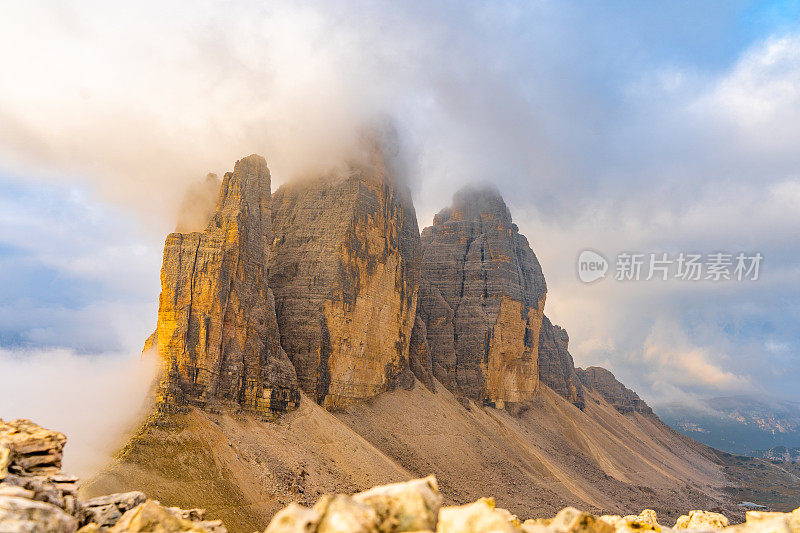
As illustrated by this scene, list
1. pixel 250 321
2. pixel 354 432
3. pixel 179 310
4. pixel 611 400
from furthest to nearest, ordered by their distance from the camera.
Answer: pixel 611 400 < pixel 354 432 < pixel 250 321 < pixel 179 310

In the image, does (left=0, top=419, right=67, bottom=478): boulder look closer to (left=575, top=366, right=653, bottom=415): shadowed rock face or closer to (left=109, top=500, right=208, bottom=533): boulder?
(left=109, top=500, right=208, bottom=533): boulder

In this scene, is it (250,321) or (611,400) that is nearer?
(250,321)

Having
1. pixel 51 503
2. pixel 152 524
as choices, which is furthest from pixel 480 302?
pixel 152 524

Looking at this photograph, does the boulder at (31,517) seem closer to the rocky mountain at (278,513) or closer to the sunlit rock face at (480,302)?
the rocky mountain at (278,513)

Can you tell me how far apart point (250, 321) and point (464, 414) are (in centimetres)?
3953

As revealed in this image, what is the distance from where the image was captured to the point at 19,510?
10250 mm

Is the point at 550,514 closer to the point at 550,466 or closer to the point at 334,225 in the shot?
the point at 550,466

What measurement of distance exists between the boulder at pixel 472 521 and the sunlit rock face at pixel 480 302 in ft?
276

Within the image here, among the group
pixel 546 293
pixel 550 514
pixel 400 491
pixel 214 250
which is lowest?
pixel 550 514

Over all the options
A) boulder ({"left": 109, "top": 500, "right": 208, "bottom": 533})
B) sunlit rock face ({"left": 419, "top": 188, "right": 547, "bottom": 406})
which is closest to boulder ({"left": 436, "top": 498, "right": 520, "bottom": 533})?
boulder ({"left": 109, "top": 500, "right": 208, "bottom": 533})

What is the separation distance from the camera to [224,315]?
50406 mm

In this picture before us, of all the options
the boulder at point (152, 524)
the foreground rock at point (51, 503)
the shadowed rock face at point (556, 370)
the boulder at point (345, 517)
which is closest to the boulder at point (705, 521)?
the boulder at point (345, 517)

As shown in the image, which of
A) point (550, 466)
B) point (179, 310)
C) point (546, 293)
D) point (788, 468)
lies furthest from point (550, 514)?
point (788, 468)

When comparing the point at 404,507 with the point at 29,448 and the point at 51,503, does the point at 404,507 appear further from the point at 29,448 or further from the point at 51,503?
the point at 29,448
